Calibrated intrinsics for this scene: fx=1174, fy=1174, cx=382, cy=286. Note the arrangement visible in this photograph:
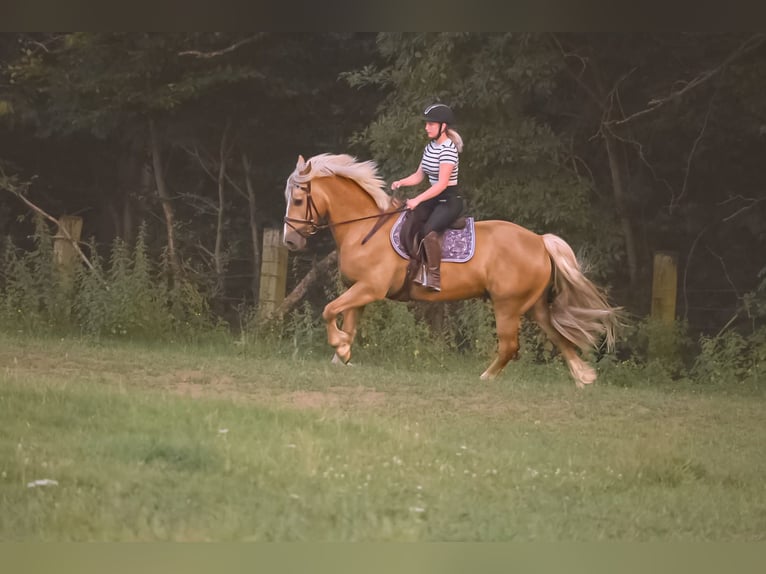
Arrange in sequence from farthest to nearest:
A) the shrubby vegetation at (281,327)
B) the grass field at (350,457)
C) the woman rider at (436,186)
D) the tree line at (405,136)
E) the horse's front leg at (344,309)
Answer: the tree line at (405,136) → the shrubby vegetation at (281,327) → the horse's front leg at (344,309) → the woman rider at (436,186) → the grass field at (350,457)

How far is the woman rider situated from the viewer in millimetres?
5484

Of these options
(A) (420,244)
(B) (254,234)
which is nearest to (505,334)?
(A) (420,244)

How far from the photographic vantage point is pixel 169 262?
6801mm

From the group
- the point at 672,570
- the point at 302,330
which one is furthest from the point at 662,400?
the point at 302,330

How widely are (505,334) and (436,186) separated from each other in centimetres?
85

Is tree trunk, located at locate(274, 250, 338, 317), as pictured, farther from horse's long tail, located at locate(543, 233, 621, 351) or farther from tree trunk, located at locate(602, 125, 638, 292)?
tree trunk, located at locate(602, 125, 638, 292)

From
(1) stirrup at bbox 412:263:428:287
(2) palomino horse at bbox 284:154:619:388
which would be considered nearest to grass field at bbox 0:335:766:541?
(2) palomino horse at bbox 284:154:619:388

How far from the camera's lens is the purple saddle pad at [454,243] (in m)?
5.75

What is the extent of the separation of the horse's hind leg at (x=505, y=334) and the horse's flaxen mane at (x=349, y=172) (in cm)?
78

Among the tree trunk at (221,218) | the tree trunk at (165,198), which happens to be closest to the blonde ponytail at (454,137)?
the tree trunk at (221,218)

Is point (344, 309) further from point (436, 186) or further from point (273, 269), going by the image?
point (273, 269)

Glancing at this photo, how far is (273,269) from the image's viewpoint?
6.81 meters

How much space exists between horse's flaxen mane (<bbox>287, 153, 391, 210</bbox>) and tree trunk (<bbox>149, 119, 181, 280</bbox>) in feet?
4.55

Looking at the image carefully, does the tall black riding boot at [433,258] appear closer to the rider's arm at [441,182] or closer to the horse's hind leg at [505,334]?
the rider's arm at [441,182]
